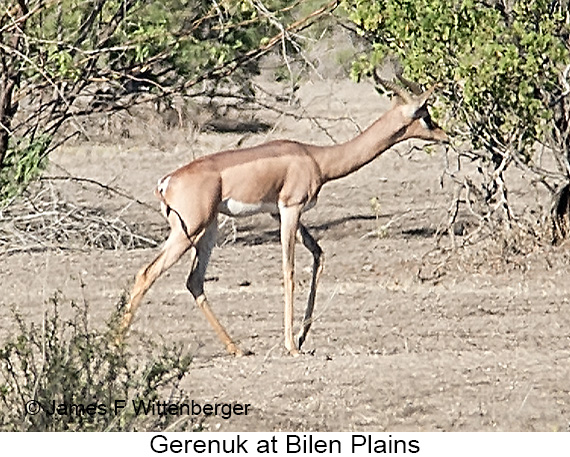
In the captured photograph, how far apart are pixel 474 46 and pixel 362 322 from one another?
6.39 feet

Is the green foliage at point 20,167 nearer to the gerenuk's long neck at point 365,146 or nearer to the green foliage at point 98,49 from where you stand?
the green foliage at point 98,49

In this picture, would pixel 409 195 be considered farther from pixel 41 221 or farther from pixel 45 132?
pixel 45 132

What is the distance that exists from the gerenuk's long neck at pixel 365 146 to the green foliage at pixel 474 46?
561 mm

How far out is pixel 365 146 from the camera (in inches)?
370

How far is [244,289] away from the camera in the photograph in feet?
36.5

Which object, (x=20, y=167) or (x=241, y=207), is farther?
(x=20, y=167)

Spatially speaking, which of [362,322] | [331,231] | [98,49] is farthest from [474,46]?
[331,231]

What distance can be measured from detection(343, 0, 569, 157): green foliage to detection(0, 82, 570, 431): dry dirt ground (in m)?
0.63

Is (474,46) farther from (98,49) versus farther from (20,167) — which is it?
(20,167)

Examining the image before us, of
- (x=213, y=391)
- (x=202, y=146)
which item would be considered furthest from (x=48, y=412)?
(x=202, y=146)

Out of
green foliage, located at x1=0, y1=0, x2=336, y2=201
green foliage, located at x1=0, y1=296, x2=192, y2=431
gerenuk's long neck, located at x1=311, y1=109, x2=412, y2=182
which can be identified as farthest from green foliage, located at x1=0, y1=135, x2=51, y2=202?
green foliage, located at x1=0, y1=296, x2=192, y2=431

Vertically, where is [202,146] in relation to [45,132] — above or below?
below

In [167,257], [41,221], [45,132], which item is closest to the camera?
[167,257]
